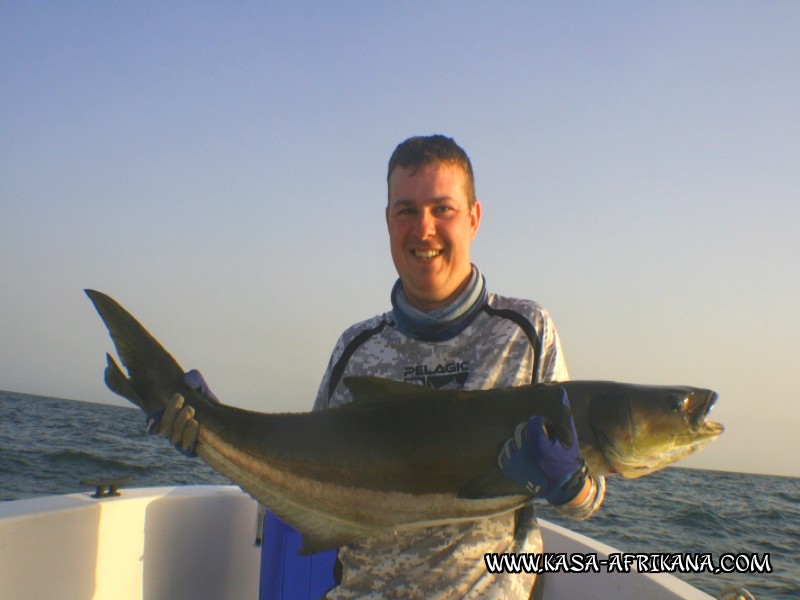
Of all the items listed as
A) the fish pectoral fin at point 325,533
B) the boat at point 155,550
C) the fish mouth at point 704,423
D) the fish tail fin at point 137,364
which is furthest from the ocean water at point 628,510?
the fish tail fin at point 137,364

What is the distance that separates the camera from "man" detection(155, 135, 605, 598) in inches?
110

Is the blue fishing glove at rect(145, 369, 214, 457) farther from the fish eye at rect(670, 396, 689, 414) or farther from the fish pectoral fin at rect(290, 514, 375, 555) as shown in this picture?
the fish eye at rect(670, 396, 689, 414)

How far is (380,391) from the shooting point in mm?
3070

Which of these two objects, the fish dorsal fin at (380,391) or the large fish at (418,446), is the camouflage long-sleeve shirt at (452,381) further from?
the fish dorsal fin at (380,391)

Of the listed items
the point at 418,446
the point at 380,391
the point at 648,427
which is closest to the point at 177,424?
the point at 380,391

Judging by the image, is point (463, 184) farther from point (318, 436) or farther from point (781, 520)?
point (781, 520)

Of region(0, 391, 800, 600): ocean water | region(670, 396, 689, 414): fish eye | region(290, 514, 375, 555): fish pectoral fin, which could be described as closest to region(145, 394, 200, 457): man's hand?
region(290, 514, 375, 555): fish pectoral fin

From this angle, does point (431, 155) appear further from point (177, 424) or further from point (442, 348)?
point (177, 424)

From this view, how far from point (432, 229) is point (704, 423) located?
1642mm

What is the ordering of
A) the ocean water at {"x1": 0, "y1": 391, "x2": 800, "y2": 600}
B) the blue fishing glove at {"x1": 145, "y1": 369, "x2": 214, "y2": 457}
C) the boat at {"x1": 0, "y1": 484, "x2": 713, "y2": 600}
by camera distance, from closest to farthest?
the blue fishing glove at {"x1": 145, "y1": 369, "x2": 214, "y2": 457}
the boat at {"x1": 0, "y1": 484, "x2": 713, "y2": 600}
the ocean water at {"x1": 0, "y1": 391, "x2": 800, "y2": 600}

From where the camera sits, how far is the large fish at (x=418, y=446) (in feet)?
9.28

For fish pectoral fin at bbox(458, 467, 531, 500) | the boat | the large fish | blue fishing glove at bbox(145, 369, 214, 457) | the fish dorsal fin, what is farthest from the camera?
the boat

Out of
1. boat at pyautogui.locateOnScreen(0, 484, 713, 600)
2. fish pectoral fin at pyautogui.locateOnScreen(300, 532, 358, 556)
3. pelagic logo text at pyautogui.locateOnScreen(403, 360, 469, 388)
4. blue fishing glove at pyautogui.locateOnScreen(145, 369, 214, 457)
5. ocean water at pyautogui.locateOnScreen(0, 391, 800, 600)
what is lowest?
ocean water at pyautogui.locateOnScreen(0, 391, 800, 600)

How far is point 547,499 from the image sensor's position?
2.59 metres
